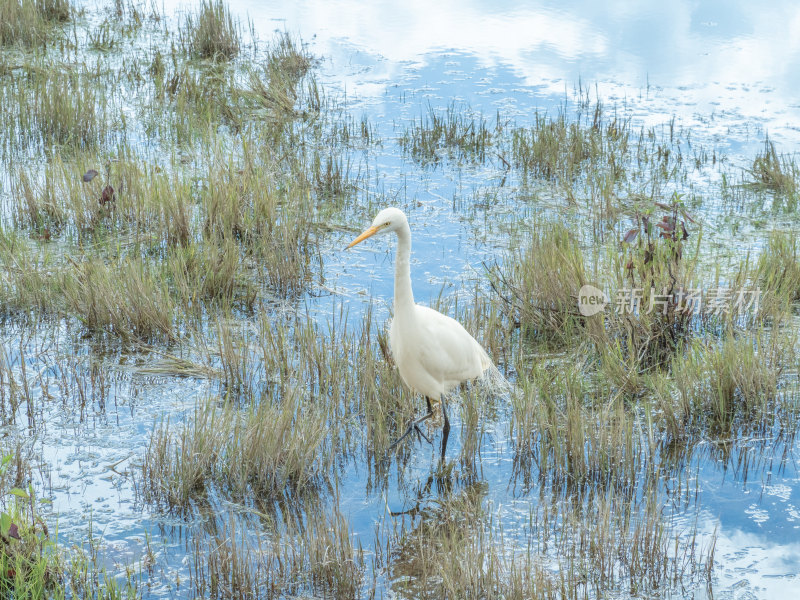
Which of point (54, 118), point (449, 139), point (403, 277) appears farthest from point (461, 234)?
point (54, 118)

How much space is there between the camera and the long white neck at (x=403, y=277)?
4434 millimetres

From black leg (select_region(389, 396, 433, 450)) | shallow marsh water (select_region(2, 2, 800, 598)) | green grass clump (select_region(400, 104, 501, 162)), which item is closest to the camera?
shallow marsh water (select_region(2, 2, 800, 598))

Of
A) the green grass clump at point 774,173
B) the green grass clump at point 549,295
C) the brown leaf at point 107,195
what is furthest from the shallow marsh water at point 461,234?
the brown leaf at point 107,195

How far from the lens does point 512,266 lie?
20.4 ft

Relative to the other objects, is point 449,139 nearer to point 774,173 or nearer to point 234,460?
point 774,173

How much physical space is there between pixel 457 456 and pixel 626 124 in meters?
5.18

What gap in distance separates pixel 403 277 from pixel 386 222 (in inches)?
11.1

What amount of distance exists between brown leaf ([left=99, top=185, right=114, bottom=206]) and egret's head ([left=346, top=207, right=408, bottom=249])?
2.84 m

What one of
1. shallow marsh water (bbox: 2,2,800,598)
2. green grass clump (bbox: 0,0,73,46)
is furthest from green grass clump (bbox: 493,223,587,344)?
green grass clump (bbox: 0,0,73,46)

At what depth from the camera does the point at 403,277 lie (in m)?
4.43

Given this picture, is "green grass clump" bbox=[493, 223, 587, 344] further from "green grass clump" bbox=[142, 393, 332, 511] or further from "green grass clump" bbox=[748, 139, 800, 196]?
"green grass clump" bbox=[748, 139, 800, 196]

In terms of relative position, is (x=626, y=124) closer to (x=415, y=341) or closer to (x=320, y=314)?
(x=320, y=314)

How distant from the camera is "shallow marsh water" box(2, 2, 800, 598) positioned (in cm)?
402

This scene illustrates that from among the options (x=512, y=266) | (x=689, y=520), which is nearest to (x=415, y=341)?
(x=689, y=520)
